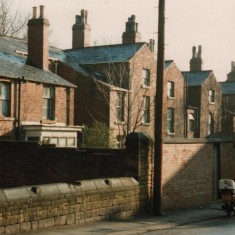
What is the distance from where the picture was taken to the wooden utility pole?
15.5 meters

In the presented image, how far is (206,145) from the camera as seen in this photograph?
20172 mm

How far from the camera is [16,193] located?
37.1ft

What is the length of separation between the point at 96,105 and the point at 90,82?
1.84 m

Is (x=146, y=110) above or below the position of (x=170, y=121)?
above

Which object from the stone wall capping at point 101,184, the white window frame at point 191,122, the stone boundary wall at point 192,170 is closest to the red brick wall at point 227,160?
the stone boundary wall at point 192,170

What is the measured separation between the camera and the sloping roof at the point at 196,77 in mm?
47250

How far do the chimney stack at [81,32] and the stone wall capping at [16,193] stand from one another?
3265cm

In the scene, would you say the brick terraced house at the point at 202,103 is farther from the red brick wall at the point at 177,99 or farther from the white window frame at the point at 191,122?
the red brick wall at the point at 177,99

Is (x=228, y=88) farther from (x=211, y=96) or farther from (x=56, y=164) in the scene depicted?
(x=56, y=164)

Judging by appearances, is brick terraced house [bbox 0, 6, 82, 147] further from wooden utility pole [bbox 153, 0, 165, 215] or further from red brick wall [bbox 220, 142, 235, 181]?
wooden utility pole [bbox 153, 0, 165, 215]

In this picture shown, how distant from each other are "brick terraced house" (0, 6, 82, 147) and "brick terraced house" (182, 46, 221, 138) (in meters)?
17.3

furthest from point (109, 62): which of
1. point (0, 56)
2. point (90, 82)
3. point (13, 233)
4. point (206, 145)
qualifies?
point (13, 233)

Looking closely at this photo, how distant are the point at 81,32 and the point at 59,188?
1304 inches

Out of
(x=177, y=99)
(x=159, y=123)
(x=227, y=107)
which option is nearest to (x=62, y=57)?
(x=177, y=99)
